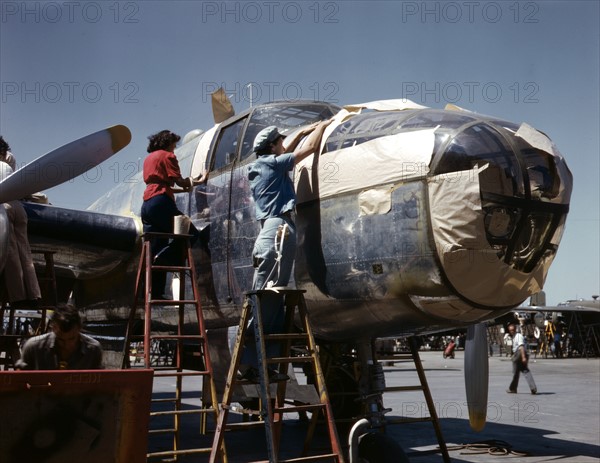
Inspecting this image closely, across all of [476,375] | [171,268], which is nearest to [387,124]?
[171,268]

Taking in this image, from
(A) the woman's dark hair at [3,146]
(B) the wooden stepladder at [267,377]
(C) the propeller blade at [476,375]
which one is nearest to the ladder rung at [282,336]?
(B) the wooden stepladder at [267,377]

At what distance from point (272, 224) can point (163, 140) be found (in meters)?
2.02

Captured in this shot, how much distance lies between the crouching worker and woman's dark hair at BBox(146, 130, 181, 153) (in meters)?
3.18

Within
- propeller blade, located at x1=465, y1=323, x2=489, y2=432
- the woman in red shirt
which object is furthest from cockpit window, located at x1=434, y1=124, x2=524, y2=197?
the woman in red shirt

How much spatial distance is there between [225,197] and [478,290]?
302cm

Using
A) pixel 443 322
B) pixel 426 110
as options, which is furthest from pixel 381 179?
pixel 443 322

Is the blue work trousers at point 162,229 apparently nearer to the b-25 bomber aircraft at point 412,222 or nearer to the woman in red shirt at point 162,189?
the woman in red shirt at point 162,189

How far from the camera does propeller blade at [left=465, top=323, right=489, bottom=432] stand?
8314mm

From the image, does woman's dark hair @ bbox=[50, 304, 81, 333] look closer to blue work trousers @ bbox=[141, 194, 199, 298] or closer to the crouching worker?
the crouching worker

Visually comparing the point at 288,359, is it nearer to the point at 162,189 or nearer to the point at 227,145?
the point at 162,189

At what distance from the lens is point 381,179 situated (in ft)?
21.2

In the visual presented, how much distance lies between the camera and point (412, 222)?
6211 mm

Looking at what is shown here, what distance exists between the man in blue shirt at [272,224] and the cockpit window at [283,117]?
1.05 m

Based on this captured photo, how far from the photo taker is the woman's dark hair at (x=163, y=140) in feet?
25.9
